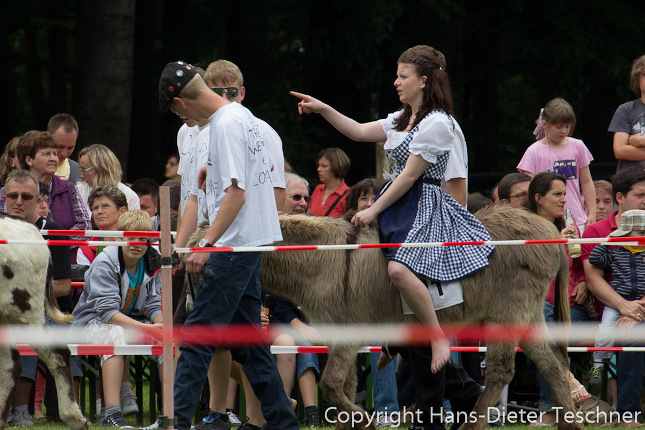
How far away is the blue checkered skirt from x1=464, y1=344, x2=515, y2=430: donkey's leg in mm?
579

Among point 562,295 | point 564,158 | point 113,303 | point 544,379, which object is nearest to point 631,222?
point 562,295

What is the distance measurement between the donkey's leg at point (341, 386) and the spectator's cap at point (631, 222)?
2.49 meters

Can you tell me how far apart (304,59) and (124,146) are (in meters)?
3.48

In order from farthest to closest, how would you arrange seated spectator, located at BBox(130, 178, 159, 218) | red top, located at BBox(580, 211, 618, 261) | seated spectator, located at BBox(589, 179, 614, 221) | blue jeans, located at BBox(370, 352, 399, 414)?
seated spectator, located at BBox(130, 178, 159, 218) < seated spectator, located at BBox(589, 179, 614, 221) < red top, located at BBox(580, 211, 618, 261) < blue jeans, located at BBox(370, 352, 399, 414)

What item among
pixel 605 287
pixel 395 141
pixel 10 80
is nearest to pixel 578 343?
pixel 605 287

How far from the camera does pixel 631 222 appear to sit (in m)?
7.02

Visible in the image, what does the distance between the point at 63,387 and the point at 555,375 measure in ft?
10.0

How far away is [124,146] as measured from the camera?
13.4 meters

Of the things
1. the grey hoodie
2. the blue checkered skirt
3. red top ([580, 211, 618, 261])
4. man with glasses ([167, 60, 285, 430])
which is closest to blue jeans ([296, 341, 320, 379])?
man with glasses ([167, 60, 285, 430])

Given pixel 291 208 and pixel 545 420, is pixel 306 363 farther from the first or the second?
pixel 545 420

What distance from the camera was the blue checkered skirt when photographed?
5.66 m

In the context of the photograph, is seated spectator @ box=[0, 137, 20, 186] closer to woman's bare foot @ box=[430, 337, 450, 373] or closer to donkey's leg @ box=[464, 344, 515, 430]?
woman's bare foot @ box=[430, 337, 450, 373]

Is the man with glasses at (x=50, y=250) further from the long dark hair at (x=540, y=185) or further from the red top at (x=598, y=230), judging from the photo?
the red top at (x=598, y=230)

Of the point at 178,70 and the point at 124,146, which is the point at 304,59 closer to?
the point at 124,146
